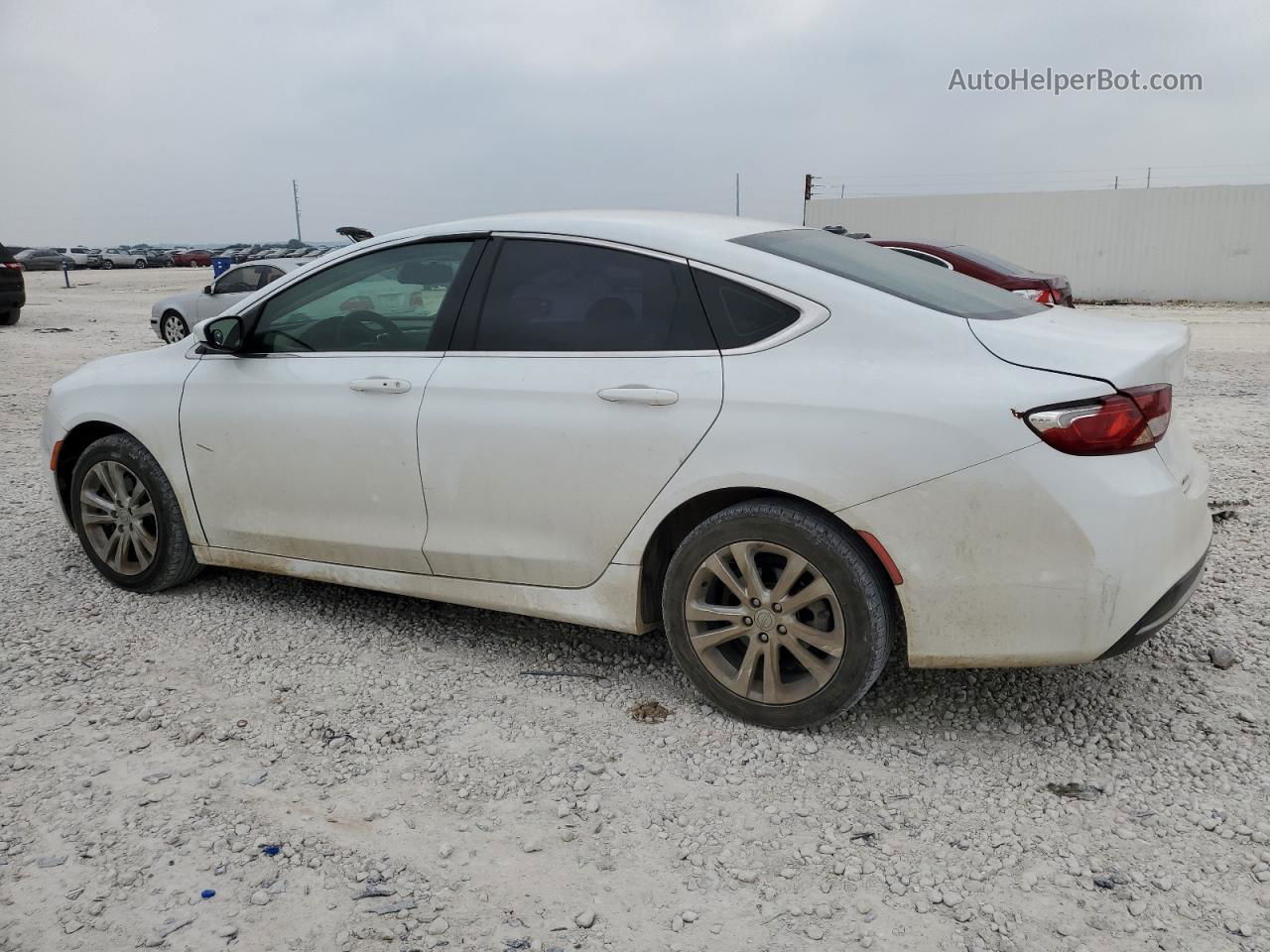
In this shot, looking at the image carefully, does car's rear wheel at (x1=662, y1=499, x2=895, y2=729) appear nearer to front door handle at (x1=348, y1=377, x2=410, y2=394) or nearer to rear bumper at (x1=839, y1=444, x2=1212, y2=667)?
rear bumper at (x1=839, y1=444, x2=1212, y2=667)

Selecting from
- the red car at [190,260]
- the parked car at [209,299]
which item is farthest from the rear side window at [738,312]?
the red car at [190,260]

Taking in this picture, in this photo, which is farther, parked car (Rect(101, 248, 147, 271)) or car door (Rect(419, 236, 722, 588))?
parked car (Rect(101, 248, 147, 271))

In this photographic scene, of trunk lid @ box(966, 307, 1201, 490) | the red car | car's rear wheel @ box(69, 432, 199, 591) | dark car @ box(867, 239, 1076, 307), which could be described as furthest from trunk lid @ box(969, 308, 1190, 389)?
the red car

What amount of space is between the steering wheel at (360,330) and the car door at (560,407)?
32 cm

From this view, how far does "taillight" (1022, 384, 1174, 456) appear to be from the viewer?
2760 mm

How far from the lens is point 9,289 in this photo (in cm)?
1816

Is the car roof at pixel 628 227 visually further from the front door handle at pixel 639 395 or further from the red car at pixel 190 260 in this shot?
the red car at pixel 190 260

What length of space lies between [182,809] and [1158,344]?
121 inches

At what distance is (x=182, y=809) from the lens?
294cm

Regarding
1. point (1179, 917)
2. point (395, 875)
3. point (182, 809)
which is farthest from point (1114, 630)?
point (182, 809)

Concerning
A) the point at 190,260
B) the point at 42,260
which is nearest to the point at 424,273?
the point at 42,260

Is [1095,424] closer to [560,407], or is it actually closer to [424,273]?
[560,407]

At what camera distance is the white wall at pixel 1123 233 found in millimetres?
24500

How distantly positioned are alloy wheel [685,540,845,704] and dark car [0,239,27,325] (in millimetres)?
18512
